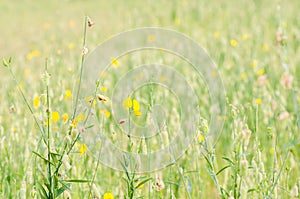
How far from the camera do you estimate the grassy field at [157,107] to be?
1.48 meters

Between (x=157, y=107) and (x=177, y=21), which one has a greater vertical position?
(x=177, y=21)

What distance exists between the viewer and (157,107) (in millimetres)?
2387

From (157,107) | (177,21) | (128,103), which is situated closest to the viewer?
(128,103)

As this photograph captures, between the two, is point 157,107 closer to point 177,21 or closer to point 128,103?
point 128,103

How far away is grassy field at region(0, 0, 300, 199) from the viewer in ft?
4.86

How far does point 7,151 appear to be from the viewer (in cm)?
195

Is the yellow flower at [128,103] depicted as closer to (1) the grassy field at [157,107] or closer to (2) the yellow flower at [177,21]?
(1) the grassy field at [157,107]

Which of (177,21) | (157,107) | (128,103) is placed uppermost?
(177,21)

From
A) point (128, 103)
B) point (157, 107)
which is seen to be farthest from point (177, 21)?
point (128, 103)

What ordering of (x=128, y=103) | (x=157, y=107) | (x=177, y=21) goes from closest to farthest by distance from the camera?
(x=128, y=103)
(x=157, y=107)
(x=177, y=21)

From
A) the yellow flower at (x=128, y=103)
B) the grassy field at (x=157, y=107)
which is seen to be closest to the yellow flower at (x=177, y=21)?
the grassy field at (x=157, y=107)

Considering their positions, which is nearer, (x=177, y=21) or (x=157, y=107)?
(x=157, y=107)

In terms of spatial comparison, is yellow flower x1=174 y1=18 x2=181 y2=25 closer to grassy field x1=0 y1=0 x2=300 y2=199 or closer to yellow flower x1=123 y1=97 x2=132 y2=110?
grassy field x1=0 y1=0 x2=300 y2=199

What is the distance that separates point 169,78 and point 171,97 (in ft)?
0.93
